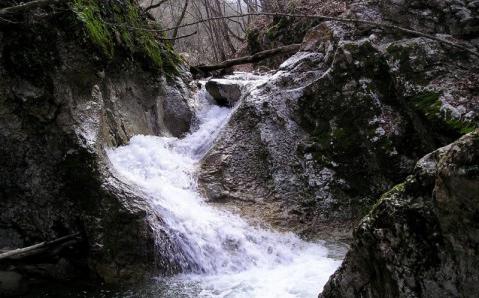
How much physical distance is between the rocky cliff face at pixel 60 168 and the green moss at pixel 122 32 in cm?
33

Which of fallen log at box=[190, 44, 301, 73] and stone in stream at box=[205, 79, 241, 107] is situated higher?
fallen log at box=[190, 44, 301, 73]

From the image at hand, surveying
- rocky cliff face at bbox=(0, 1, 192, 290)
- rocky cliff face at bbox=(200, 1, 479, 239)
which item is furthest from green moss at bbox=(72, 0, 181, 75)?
rocky cliff face at bbox=(200, 1, 479, 239)

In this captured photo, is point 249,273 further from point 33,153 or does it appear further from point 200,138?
point 200,138

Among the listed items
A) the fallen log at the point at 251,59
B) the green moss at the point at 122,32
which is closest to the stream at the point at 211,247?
the green moss at the point at 122,32

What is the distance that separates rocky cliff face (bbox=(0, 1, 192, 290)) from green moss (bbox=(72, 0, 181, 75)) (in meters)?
0.33

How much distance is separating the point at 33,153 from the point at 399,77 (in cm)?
591

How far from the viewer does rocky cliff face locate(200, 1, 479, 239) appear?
6918 millimetres

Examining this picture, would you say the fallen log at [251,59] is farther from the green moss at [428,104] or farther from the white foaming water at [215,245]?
the green moss at [428,104]

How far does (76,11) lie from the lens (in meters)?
6.80

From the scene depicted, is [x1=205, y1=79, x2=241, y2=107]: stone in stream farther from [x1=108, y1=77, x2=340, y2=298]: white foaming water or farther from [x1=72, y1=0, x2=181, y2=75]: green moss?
[x1=108, y1=77, x2=340, y2=298]: white foaming water

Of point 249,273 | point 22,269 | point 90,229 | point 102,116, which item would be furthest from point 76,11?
point 249,273

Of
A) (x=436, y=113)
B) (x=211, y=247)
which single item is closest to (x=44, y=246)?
(x=211, y=247)

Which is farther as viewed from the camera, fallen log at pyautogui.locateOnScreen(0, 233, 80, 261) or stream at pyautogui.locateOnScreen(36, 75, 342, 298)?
fallen log at pyautogui.locateOnScreen(0, 233, 80, 261)

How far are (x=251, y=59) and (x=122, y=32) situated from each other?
192 inches
